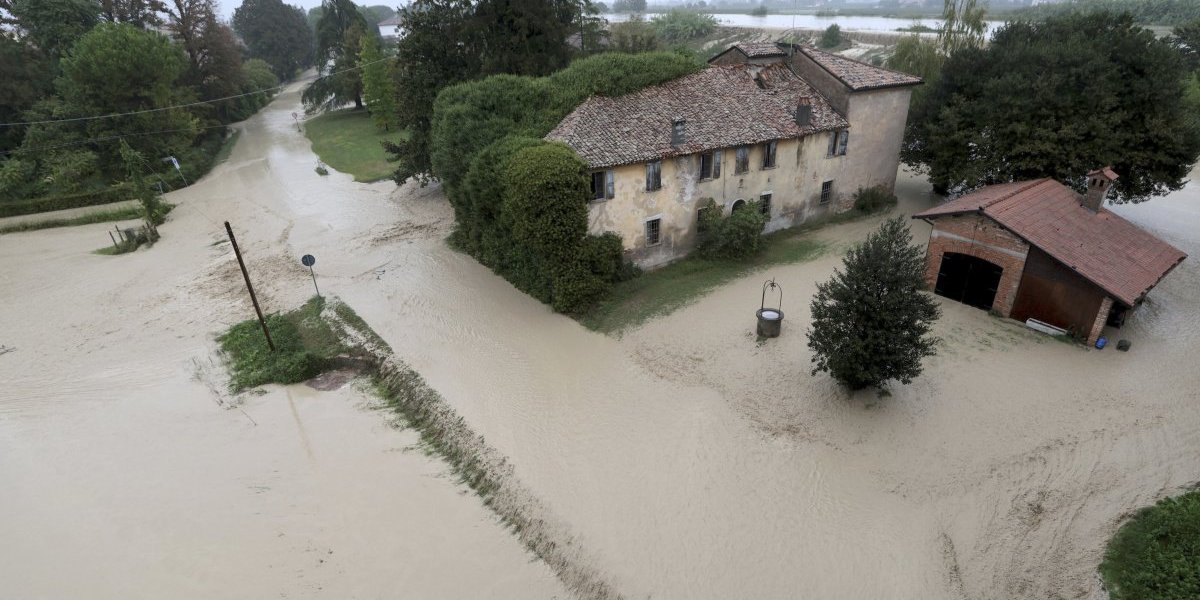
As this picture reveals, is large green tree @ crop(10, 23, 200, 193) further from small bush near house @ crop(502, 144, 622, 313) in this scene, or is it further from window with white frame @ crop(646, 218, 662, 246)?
window with white frame @ crop(646, 218, 662, 246)

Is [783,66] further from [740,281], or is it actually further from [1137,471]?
[1137,471]

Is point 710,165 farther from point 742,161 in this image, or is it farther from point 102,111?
point 102,111

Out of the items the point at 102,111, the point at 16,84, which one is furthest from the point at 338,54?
the point at 16,84

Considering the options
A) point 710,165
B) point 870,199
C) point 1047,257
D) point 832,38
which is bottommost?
point 870,199

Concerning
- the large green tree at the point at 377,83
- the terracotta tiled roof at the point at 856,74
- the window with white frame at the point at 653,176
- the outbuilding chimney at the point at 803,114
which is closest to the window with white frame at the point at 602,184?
the window with white frame at the point at 653,176

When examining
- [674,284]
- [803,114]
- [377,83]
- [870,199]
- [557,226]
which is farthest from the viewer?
[377,83]

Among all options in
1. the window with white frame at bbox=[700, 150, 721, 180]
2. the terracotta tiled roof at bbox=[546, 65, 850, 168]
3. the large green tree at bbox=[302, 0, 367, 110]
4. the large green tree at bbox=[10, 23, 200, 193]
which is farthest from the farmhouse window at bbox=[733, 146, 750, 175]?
the large green tree at bbox=[302, 0, 367, 110]
